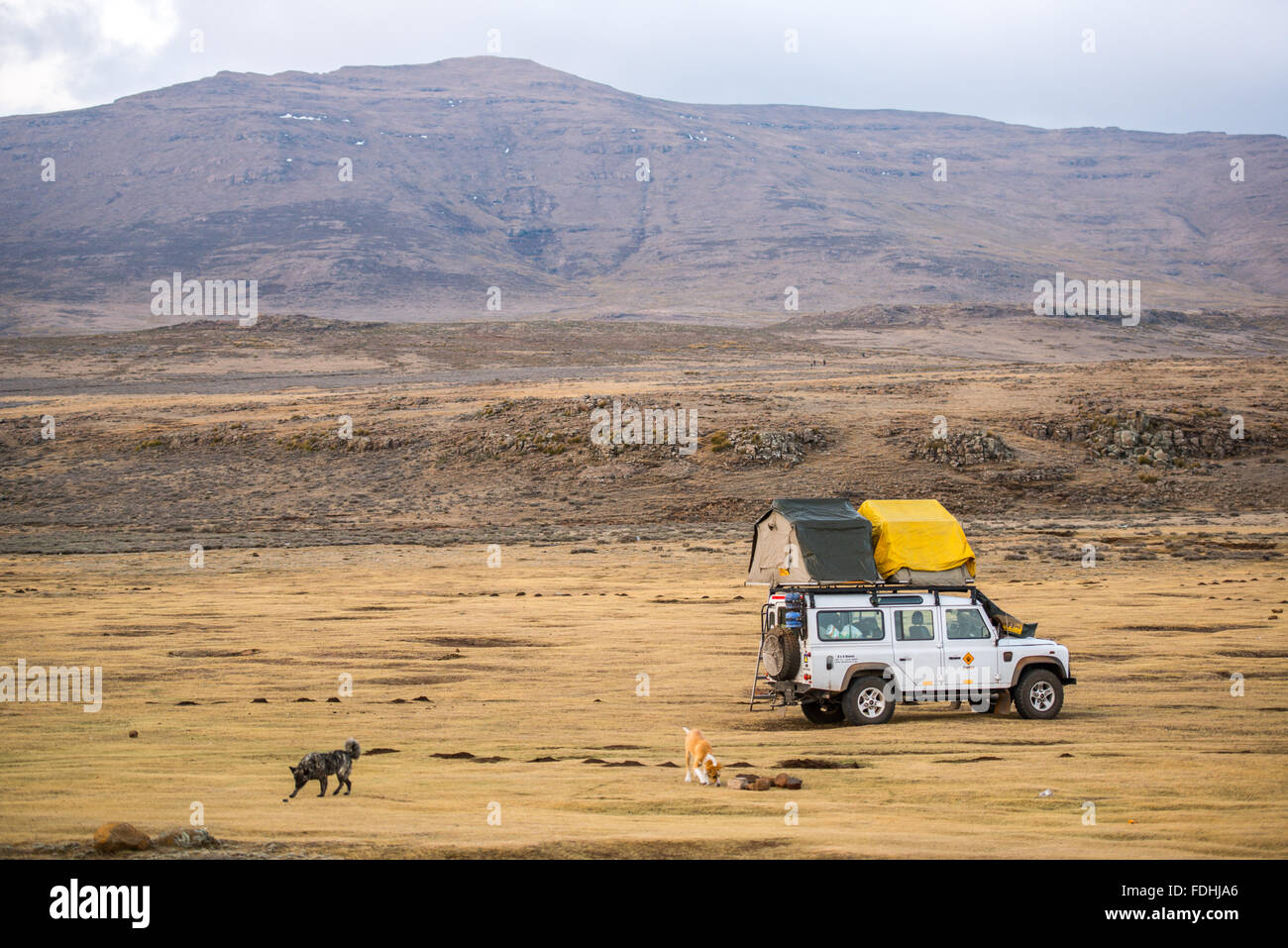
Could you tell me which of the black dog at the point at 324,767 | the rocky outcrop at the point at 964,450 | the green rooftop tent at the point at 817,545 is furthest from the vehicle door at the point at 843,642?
the rocky outcrop at the point at 964,450

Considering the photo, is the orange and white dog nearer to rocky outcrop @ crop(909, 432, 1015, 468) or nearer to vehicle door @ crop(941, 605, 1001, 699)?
vehicle door @ crop(941, 605, 1001, 699)

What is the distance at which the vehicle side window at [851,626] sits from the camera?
15828mm

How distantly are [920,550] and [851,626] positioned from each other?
61.6 inches

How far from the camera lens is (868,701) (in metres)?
16.1

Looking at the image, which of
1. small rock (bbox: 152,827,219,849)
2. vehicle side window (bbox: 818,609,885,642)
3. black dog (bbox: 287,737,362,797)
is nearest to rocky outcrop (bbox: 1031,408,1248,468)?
vehicle side window (bbox: 818,609,885,642)

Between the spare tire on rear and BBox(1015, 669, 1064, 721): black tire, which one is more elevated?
the spare tire on rear

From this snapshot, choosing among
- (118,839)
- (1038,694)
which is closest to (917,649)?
(1038,694)

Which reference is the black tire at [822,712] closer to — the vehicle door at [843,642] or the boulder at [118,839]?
the vehicle door at [843,642]

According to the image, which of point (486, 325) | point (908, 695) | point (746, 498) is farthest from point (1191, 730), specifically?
point (486, 325)

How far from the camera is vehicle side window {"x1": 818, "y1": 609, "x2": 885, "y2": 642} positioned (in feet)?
51.9

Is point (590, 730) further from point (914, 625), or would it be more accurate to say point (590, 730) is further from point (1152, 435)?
point (1152, 435)

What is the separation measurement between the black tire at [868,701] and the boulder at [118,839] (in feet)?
30.1

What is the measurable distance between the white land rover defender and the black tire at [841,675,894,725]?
0.01 meters

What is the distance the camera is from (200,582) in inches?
1337
